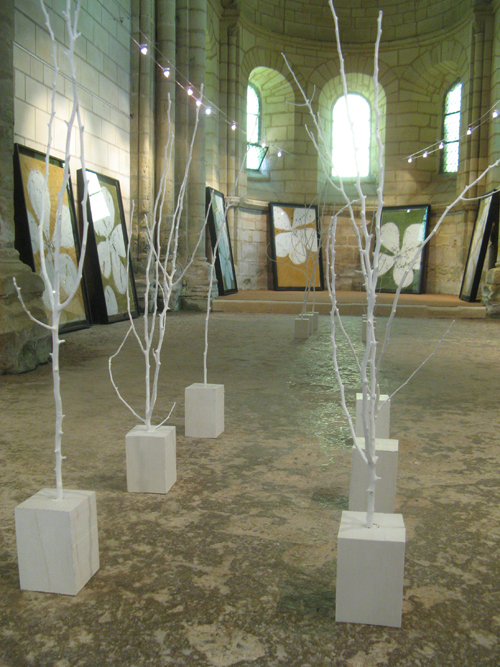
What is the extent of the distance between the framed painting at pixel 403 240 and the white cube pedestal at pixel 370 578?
37.9 feet

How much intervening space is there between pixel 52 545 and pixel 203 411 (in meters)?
1.34

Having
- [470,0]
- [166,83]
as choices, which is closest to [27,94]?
[166,83]

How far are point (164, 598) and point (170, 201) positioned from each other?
27.4 feet

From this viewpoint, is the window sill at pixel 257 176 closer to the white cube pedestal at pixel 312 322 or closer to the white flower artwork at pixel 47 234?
the white cube pedestal at pixel 312 322

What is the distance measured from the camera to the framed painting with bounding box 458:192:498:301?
400 inches

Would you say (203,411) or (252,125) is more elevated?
(252,125)

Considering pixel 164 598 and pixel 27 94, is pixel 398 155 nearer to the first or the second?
pixel 27 94

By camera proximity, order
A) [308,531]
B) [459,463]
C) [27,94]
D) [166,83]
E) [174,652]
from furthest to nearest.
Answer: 1. [166,83]
2. [27,94]
3. [459,463]
4. [308,531]
5. [174,652]

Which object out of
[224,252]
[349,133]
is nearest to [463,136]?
[349,133]

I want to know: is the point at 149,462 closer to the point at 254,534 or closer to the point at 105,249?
the point at 254,534

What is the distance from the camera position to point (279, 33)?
42.6 feet

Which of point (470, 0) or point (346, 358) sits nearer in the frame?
point (346, 358)

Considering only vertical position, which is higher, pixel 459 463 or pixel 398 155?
pixel 398 155

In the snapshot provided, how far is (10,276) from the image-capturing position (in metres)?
4.25
